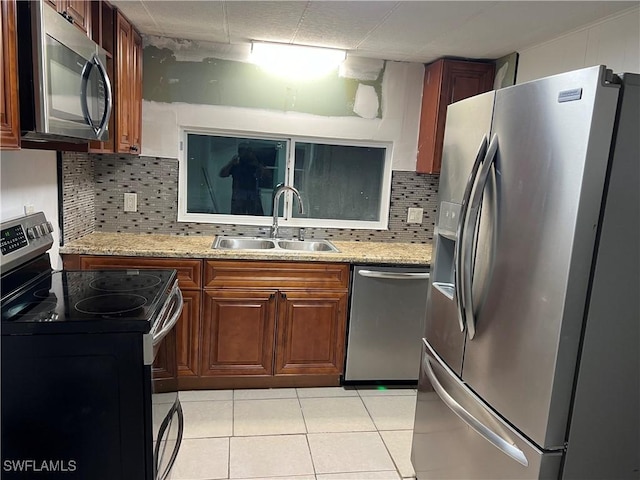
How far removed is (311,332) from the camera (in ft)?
9.29

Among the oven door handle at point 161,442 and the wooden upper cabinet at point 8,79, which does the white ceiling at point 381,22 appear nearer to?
the wooden upper cabinet at point 8,79

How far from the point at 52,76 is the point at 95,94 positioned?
370mm

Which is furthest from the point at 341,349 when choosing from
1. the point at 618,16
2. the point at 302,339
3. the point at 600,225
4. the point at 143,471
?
the point at 618,16

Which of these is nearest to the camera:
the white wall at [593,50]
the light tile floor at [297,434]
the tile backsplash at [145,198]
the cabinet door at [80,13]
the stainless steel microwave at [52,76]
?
the stainless steel microwave at [52,76]

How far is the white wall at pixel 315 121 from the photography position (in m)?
3.03

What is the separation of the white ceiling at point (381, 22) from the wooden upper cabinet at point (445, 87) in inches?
3.9

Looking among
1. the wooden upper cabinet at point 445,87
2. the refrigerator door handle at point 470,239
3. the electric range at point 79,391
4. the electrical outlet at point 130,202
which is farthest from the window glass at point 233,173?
the refrigerator door handle at point 470,239

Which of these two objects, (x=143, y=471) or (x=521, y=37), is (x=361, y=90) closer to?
(x=521, y=37)

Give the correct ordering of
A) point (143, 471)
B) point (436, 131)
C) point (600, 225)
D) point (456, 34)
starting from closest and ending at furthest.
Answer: point (600, 225)
point (143, 471)
point (456, 34)
point (436, 131)

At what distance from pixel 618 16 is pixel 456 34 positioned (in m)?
0.74

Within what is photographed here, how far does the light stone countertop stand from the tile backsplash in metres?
0.07

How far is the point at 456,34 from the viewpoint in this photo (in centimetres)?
248

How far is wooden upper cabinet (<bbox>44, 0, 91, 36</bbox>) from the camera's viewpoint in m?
1.66

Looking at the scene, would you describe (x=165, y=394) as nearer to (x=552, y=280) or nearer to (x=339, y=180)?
(x=552, y=280)
